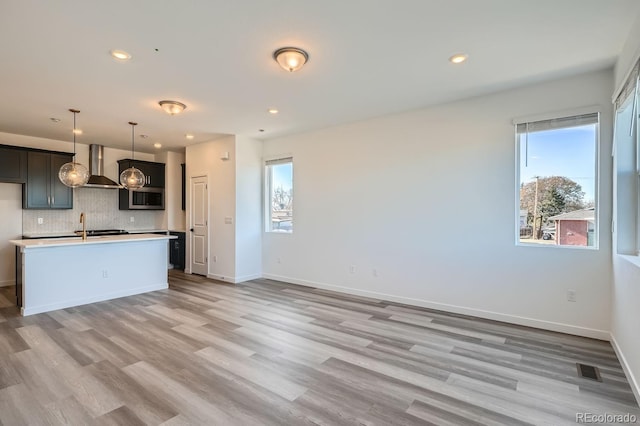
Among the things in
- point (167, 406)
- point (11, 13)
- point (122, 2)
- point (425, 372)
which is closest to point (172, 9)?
point (122, 2)

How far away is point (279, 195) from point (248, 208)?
25.5 inches

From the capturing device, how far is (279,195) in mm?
6336

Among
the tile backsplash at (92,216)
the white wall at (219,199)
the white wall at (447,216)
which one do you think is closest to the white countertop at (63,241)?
the white wall at (219,199)

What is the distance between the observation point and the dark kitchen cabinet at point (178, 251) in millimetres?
7344

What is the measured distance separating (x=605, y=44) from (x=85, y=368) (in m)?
5.25

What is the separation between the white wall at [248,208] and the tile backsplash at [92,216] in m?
2.98

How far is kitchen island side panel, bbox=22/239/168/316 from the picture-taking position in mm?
4215

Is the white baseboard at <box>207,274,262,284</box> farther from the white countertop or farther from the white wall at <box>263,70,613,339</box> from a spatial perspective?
the white countertop

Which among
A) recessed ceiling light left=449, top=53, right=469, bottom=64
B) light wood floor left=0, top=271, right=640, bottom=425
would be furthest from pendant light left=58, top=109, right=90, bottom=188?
recessed ceiling light left=449, top=53, right=469, bottom=64

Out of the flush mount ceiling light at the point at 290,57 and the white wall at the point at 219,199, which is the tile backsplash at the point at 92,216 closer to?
the white wall at the point at 219,199

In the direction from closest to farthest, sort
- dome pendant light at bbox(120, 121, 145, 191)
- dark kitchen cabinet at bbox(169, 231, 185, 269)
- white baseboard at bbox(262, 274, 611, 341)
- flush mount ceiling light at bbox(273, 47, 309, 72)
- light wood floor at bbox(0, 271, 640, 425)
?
light wood floor at bbox(0, 271, 640, 425) → flush mount ceiling light at bbox(273, 47, 309, 72) → white baseboard at bbox(262, 274, 611, 341) → dome pendant light at bbox(120, 121, 145, 191) → dark kitchen cabinet at bbox(169, 231, 185, 269)

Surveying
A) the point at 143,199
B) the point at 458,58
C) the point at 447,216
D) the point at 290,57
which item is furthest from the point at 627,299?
the point at 143,199

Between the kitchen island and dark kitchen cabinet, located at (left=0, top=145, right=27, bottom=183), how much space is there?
5.87ft

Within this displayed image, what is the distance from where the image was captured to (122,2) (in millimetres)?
2211
